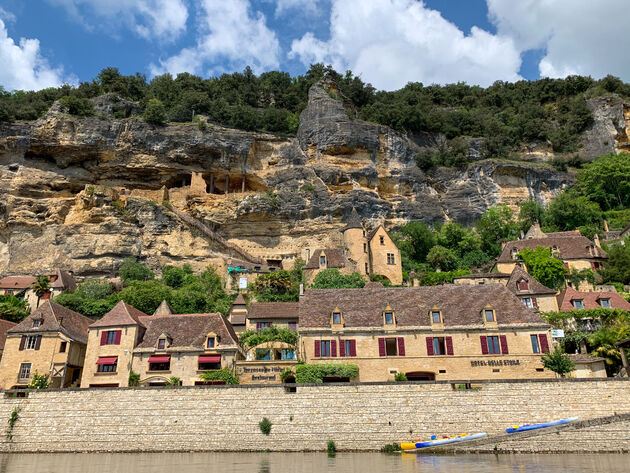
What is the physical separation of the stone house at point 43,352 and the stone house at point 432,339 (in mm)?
16276

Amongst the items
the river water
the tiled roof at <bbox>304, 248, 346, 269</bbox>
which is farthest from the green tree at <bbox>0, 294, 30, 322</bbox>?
the tiled roof at <bbox>304, 248, 346, 269</bbox>

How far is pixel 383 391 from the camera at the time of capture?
2383 cm

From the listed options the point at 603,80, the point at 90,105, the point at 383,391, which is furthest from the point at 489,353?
the point at 603,80

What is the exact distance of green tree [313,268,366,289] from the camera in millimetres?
42569

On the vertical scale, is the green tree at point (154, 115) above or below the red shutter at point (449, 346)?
above

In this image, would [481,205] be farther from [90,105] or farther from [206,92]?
[90,105]

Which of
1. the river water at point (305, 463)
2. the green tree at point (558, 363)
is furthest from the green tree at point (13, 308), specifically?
the green tree at point (558, 363)

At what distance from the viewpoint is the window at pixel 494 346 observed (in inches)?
1112

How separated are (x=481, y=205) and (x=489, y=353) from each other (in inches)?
1397

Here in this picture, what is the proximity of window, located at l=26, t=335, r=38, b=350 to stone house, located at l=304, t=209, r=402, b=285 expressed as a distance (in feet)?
79.5

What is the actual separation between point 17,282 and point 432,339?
41.3m

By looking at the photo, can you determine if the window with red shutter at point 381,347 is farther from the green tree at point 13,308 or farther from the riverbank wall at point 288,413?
the green tree at point 13,308

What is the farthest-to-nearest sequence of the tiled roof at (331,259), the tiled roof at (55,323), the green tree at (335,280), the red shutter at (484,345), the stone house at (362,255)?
1. the stone house at (362,255)
2. the tiled roof at (331,259)
3. the green tree at (335,280)
4. the tiled roof at (55,323)
5. the red shutter at (484,345)

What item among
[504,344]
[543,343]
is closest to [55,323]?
[504,344]
